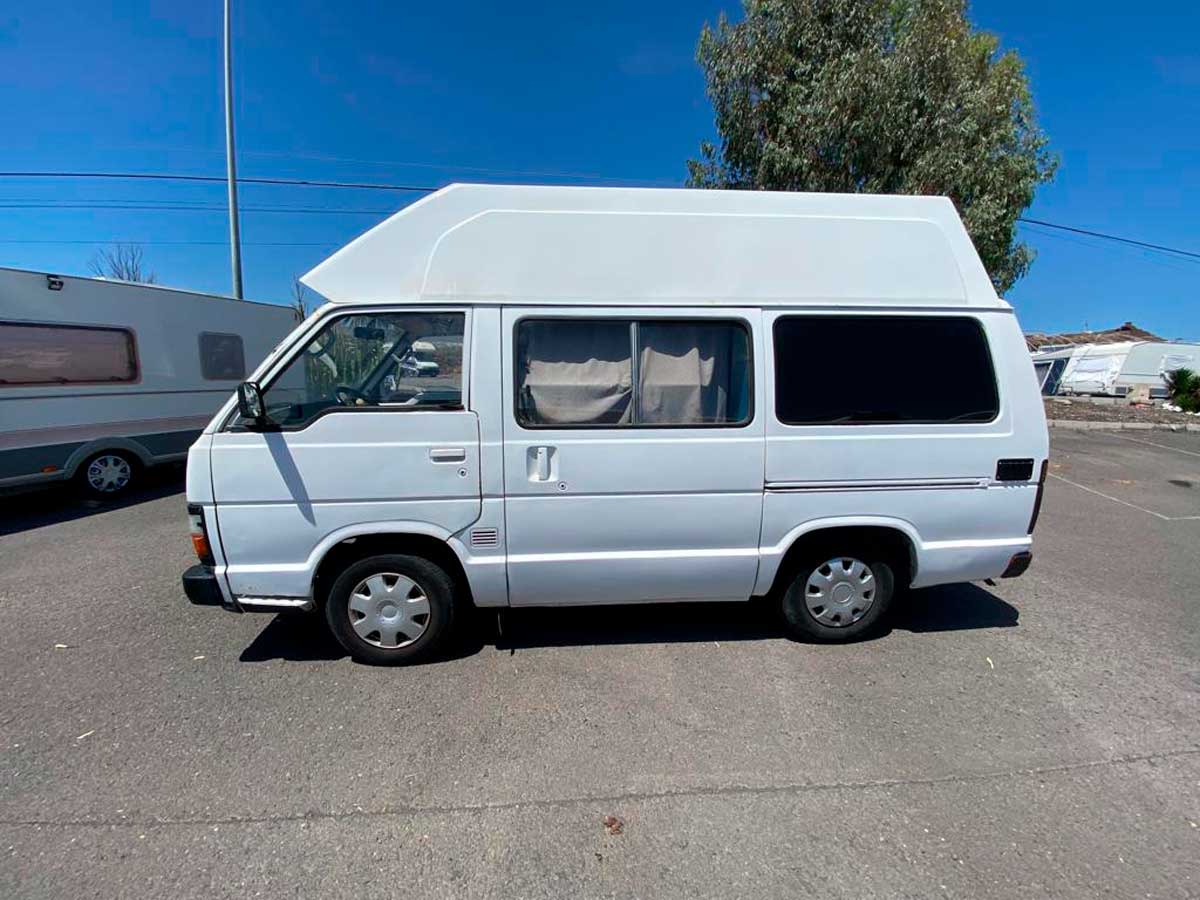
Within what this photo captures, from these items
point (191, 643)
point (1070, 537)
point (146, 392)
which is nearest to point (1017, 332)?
point (1070, 537)

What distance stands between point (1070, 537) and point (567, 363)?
20.0ft

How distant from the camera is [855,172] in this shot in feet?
30.5

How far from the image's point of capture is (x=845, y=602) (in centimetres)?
328

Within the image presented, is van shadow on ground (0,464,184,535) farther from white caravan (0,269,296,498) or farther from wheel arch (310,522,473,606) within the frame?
wheel arch (310,522,473,606)

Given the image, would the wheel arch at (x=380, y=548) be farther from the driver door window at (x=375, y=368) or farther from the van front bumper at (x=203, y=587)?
the driver door window at (x=375, y=368)

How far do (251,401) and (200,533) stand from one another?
0.82 m

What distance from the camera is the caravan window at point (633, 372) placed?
9.55ft

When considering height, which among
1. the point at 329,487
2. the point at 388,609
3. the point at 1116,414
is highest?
the point at 1116,414

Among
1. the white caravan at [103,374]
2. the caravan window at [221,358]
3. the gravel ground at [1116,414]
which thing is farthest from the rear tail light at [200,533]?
the gravel ground at [1116,414]

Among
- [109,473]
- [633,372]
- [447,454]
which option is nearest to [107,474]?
[109,473]

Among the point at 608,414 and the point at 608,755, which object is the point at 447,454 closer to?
the point at 608,414

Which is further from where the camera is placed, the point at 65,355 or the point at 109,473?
the point at 109,473

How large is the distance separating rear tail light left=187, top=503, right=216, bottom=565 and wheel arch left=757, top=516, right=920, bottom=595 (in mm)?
3141

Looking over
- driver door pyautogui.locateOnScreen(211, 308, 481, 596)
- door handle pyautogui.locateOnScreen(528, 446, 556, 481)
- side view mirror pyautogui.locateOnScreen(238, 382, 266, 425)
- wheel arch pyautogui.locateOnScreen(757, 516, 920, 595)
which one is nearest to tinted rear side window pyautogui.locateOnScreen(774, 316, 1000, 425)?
wheel arch pyautogui.locateOnScreen(757, 516, 920, 595)
